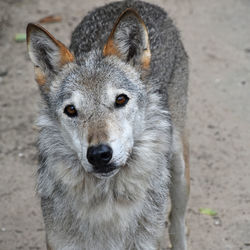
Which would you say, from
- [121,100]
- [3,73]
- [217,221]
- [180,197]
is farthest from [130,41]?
[3,73]

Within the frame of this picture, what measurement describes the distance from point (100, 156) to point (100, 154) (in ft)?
0.07

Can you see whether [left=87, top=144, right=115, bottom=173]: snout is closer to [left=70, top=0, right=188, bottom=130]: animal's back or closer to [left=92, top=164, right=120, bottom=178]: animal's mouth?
[left=92, top=164, right=120, bottom=178]: animal's mouth

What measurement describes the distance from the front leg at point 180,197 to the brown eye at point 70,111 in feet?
6.52

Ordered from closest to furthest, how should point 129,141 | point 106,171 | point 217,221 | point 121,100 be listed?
point 106,171, point 129,141, point 121,100, point 217,221

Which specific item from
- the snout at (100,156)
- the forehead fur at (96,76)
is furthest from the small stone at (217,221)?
the snout at (100,156)

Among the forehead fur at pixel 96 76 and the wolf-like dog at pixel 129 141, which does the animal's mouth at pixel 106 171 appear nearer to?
the wolf-like dog at pixel 129 141

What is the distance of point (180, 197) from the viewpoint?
7.07 metres

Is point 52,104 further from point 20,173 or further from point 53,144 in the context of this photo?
point 20,173

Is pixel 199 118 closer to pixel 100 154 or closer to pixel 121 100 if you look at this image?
pixel 121 100

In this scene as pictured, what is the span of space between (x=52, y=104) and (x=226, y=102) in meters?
4.61

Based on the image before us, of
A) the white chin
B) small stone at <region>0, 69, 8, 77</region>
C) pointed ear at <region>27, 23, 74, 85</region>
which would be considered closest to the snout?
the white chin

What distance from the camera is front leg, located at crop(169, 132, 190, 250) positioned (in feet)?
22.8

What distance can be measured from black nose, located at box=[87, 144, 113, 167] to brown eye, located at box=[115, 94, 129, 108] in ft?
1.92

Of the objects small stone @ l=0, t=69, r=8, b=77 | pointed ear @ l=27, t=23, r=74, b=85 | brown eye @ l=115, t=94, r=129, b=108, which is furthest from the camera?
small stone @ l=0, t=69, r=8, b=77
